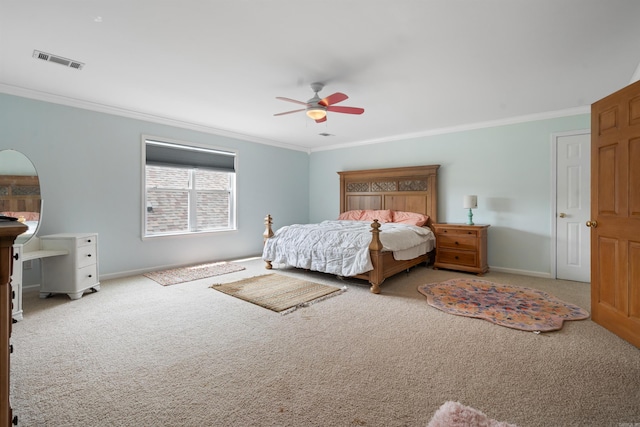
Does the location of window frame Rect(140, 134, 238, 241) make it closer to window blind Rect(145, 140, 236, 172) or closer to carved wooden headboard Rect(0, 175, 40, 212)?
window blind Rect(145, 140, 236, 172)

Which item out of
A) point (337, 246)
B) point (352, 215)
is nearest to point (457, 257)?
point (337, 246)

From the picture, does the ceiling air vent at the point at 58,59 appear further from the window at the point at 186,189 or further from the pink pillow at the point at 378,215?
the pink pillow at the point at 378,215

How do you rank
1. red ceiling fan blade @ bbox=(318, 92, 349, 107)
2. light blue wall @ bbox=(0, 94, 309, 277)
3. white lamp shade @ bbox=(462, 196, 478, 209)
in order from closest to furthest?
red ceiling fan blade @ bbox=(318, 92, 349, 107), light blue wall @ bbox=(0, 94, 309, 277), white lamp shade @ bbox=(462, 196, 478, 209)

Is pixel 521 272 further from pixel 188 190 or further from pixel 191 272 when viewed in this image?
pixel 188 190

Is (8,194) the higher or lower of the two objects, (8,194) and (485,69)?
the lower

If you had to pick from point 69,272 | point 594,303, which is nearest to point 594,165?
point 594,303

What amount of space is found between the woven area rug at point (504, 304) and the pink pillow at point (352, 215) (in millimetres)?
2412

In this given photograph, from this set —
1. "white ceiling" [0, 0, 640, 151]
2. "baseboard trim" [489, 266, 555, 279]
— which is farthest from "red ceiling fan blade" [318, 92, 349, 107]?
"baseboard trim" [489, 266, 555, 279]

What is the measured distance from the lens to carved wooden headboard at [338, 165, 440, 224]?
5496 millimetres

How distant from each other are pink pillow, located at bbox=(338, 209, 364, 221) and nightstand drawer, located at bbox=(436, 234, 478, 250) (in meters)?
1.66

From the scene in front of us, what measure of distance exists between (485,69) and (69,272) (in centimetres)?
502

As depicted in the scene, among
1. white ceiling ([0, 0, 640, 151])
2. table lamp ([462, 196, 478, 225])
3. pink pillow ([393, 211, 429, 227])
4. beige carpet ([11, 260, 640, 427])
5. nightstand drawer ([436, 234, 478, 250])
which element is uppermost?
white ceiling ([0, 0, 640, 151])

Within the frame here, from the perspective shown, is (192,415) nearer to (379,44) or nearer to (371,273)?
(371,273)

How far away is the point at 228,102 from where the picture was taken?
405cm
